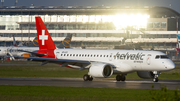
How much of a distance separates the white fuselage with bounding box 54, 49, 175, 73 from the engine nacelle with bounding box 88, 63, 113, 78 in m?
0.96

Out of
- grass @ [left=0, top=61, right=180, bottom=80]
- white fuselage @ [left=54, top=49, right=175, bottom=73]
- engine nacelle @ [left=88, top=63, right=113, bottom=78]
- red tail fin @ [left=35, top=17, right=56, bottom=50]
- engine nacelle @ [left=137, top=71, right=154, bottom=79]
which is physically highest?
red tail fin @ [left=35, top=17, right=56, bottom=50]

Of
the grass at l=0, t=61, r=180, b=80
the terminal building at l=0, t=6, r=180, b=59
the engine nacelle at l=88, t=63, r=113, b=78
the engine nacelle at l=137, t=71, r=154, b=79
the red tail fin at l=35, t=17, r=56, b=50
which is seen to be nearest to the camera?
the engine nacelle at l=88, t=63, r=113, b=78

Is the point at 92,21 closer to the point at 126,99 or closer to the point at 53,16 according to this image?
the point at 53,16

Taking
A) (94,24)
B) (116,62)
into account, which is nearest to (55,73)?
(116,62)

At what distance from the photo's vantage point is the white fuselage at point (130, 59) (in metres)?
34.2

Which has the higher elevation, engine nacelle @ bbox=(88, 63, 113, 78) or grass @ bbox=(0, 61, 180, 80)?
engine nacelle @ bbox=(88, 63, 113, 78)

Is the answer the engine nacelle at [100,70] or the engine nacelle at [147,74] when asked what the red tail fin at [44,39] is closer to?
the engine nacelle at [100,70]

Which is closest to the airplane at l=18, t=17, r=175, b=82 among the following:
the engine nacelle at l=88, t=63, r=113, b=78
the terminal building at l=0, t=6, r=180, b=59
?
the engine nacelle at l=88, t=63, r=113, b=78

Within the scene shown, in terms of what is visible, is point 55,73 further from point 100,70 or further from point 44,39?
point 100,70

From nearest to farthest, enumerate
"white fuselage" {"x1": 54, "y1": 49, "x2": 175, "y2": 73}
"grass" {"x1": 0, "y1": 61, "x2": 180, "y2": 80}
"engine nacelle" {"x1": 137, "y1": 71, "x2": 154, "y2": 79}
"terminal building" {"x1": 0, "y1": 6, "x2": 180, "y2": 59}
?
"white fuselage" {"x1": 54, "y1": 49, "x2": 175, "y2": 73}, "engine nacelle" {"x1": 137, "y1": 71, "x2": 154, "y2": 79}, "grass" {"x1": 0, "y1": 61, "x2": 180, "y2": 80}, "terminal building" {"x1": 0, "y1": 6, "x2": 180, "y2": 59}

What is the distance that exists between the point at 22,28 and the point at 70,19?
68.7 feet

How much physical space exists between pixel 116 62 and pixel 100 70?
9.98ft

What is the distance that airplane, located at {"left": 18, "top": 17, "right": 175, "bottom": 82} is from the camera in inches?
1350

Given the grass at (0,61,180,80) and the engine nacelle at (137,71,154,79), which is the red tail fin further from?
the engine nacelle at (137,71,154,79)
